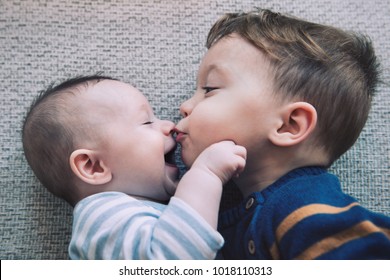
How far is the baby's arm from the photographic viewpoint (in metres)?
0.68

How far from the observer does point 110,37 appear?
3.14 ft

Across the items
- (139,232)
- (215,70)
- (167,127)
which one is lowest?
(139,232)

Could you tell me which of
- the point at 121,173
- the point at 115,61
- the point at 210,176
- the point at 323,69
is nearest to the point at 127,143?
the point at 121,173

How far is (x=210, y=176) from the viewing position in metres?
0.71

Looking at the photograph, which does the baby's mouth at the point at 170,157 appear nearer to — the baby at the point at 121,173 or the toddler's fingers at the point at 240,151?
the baby at the point at 121,173

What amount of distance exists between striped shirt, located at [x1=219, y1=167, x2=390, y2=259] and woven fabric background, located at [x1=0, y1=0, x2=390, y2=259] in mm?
206

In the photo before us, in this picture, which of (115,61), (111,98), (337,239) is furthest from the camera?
(115,61)

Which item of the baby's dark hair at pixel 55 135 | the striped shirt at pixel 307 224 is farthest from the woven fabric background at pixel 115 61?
the striped shirt at pixel 307 224

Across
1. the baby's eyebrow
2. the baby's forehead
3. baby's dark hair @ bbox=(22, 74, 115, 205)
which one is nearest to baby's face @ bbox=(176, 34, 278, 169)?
the baby's eyebrow

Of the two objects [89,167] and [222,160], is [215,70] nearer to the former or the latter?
[222,160]

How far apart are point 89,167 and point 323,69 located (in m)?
0.46

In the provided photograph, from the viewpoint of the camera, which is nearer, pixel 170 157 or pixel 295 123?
pixel 295 123

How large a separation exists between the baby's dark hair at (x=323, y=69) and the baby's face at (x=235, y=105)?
2 centimetres
